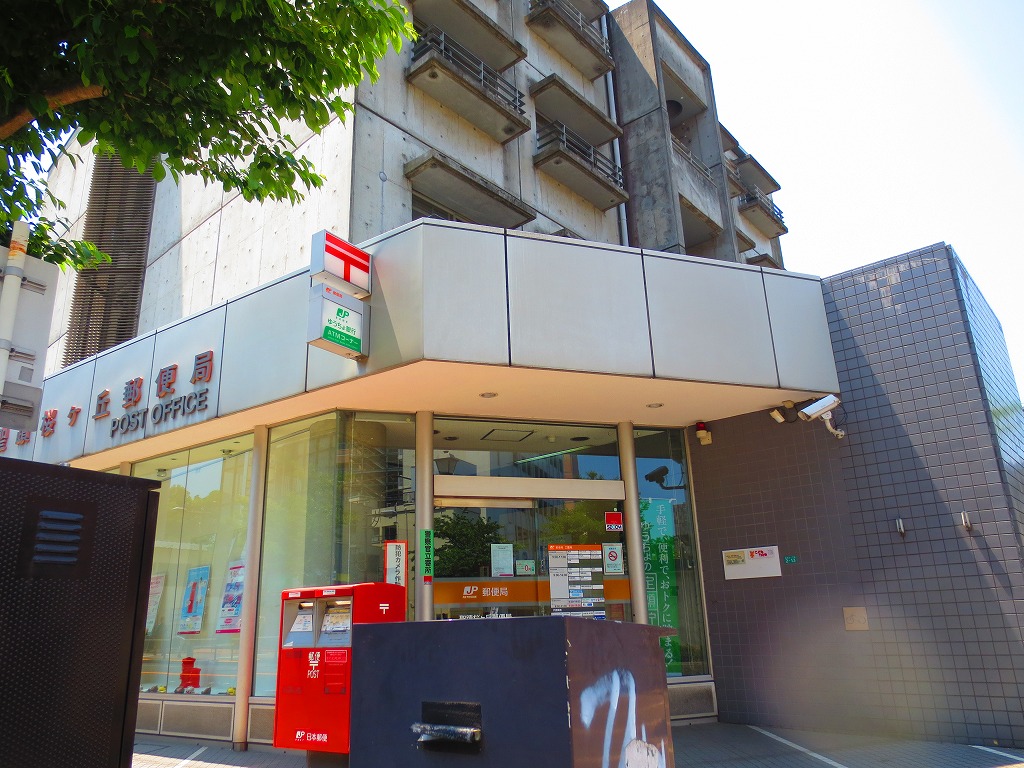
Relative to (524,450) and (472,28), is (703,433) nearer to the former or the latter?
(524,450)

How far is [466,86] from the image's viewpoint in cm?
1230

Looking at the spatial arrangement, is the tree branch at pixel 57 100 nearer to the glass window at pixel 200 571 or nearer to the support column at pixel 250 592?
the support column at pixel 250 592

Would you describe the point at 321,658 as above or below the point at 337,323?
below

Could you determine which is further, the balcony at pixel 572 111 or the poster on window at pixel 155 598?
the balcony at pixel 572 111

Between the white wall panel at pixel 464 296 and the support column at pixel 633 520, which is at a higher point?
the white wall panel at pixel 464 296

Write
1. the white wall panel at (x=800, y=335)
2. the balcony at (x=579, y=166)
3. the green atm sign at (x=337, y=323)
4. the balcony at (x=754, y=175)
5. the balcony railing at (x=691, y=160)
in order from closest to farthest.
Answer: the green atm sign at (x=337, y=323)
the white wall panel at (x=800, y=335)
the balcony at (x=579, y=166)
the balcony railing at (x=691, y=160)
the balcony at (x=754, y=175)

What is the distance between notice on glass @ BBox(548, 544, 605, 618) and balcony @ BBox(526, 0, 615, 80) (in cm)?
1075

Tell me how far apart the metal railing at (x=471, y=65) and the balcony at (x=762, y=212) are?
401 inches

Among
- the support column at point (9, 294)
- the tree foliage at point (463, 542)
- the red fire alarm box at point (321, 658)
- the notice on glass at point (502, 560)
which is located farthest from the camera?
the notice on glass at point (502, 560)

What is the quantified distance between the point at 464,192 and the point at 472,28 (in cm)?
323

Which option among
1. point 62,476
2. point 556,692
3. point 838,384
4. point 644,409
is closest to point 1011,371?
point 838,384

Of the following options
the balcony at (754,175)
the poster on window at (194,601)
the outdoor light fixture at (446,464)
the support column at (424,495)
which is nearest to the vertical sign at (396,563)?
the support column at (424,495)

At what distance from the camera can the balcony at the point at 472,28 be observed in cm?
1277

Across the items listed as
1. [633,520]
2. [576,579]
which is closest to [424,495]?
[576,579]
